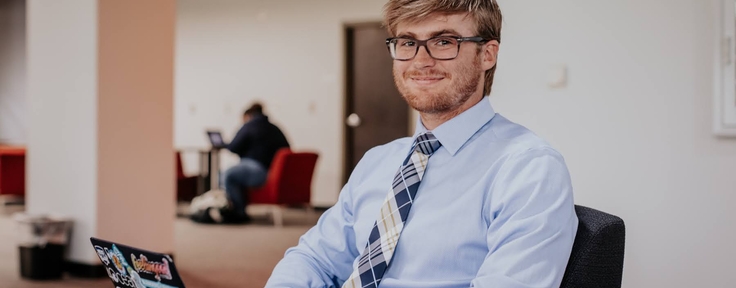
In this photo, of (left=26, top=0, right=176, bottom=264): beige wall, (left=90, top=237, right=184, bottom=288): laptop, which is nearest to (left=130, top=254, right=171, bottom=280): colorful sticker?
(left=90, top=237, right=184, bottom=288): laptop

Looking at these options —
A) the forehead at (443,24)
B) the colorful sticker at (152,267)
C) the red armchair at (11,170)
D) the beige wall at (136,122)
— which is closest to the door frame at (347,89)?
the red armchair at (11,170)

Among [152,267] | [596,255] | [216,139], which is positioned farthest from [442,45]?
[216,139]

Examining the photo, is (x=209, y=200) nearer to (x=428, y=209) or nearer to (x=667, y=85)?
(x=667, y=85)

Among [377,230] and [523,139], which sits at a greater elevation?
[523,139]

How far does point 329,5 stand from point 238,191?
2800 mm

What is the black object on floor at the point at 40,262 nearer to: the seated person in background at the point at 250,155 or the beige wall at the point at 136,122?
the beige wall at the point at 136,122

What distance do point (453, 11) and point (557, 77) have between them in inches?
55.4

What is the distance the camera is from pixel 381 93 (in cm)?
896

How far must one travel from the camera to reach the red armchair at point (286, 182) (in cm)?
723

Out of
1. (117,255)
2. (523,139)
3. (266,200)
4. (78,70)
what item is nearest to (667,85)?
(523,139)

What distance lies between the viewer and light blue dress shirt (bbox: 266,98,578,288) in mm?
1293

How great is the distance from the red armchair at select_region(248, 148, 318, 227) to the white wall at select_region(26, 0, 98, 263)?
8.47 ft

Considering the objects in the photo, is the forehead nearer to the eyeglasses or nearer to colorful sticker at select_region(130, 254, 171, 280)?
the eyeglasses

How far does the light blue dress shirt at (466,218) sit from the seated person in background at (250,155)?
5696 millimetres
